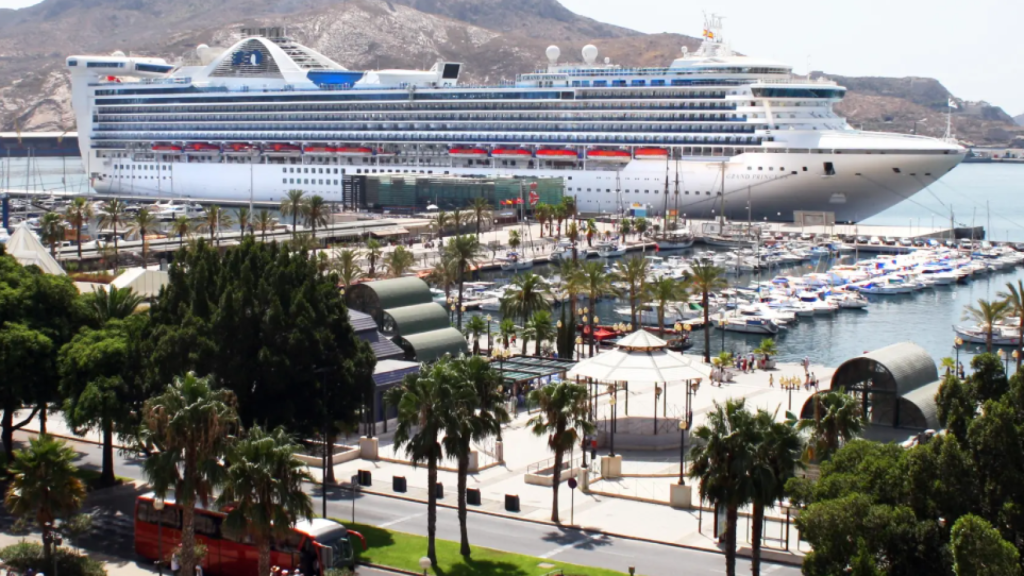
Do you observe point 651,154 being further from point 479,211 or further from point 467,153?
point 479,211

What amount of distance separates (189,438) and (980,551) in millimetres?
13063

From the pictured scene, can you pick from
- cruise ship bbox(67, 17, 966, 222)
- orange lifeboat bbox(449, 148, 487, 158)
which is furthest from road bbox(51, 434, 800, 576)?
orange lifeboat bbox(449, 148, 487, 158)

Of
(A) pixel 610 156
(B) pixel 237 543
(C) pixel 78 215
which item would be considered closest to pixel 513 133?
(A) pixel 610 156

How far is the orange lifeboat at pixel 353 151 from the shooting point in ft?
380

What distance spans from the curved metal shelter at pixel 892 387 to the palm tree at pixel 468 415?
11.3 meters

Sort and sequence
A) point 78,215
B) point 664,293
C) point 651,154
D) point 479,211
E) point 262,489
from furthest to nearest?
point 651,154
point 479,211
point 78,215
point 664,293
point 262,489

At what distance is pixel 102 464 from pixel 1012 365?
39199mm

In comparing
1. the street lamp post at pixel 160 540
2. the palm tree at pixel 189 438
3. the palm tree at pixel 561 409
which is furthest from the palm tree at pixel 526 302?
the palm tree at pixel 189 438

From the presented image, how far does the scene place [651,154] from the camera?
A: 10069cm

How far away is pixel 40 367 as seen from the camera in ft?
102

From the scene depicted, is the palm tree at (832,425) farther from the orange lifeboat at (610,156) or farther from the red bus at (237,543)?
the orange lifeboat at (610,156)

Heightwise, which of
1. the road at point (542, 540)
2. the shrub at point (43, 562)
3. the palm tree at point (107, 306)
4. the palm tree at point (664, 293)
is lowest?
the road at point (542, 540)

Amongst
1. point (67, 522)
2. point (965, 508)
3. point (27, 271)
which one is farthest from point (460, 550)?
point (27, 271)

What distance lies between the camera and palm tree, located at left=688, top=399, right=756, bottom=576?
22.2m
